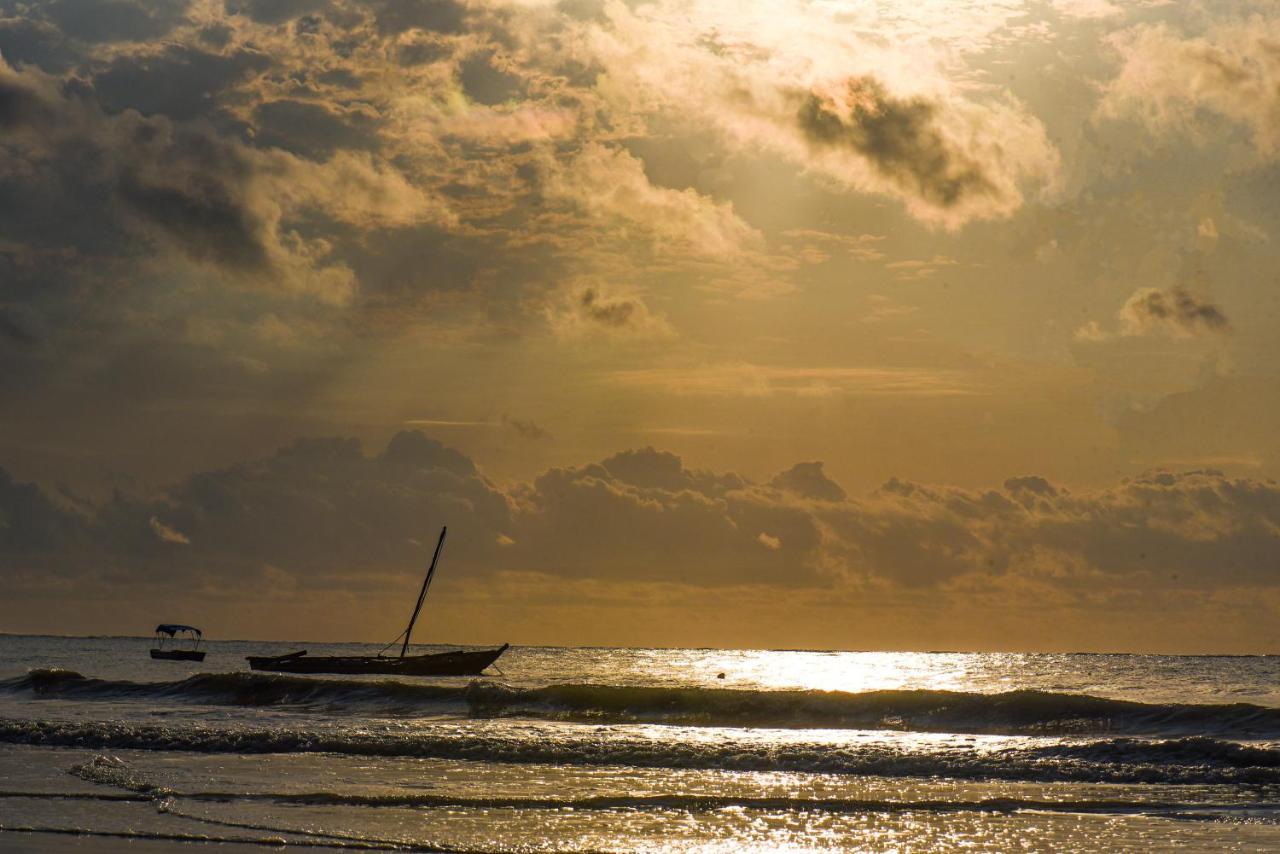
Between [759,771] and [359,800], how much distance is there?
11267mm

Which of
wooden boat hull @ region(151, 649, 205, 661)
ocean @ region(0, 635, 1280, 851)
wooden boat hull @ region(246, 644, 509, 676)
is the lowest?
wooden boat hull @ region(151, 649, 205, 661)

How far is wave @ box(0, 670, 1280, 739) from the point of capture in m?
46.5

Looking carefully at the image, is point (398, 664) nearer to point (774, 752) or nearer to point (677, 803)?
point (774, 752)

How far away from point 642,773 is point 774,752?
5.21 m

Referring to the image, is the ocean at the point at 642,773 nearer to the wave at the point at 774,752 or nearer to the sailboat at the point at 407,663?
the wave at the point at 774,752

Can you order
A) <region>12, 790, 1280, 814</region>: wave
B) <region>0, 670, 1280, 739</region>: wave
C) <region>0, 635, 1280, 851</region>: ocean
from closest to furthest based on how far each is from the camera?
<region>0, 635, 1280, 851</region>: ocean → <region>12, 790, 1280, 814</region>: wave → <region>0, 670, 1280, 739</region>: wave

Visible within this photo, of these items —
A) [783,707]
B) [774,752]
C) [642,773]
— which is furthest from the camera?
[783,707]

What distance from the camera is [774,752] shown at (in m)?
35.1

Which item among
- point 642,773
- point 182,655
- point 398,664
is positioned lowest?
point 182,655

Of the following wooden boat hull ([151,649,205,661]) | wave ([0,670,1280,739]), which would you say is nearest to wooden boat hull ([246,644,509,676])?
wave ([0,670,1280,739])

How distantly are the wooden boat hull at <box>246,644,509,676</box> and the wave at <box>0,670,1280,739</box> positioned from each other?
2775cm

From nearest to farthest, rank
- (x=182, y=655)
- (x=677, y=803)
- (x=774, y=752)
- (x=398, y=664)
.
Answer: (x=677, y=803) < (x=774, y=752) < (x=398, y=664) < (x=182, y=655)

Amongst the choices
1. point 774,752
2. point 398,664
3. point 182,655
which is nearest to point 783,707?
point 774,752

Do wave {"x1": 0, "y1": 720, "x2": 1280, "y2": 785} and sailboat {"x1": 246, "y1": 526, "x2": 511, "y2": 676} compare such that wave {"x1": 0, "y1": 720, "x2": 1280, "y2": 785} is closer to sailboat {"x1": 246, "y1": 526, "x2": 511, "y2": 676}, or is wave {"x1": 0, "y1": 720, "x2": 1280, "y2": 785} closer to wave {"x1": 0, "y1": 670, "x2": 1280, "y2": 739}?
wave {"x1": 0, "y1": 670, "x2": 1280, "y2": 739}
